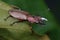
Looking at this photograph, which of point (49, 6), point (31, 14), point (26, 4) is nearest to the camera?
point (31, 14)

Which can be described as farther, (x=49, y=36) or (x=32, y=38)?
(x=49, y=36)

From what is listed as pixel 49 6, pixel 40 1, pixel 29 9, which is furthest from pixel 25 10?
pixel 49 6

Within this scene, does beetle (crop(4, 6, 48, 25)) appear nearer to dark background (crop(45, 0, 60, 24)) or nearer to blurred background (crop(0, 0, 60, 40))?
blurred background (crop(0, 0, 60, 40))

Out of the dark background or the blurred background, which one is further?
the dark background

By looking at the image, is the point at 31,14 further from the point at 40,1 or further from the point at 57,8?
the point at 57,8

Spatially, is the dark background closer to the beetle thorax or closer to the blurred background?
the blurred background

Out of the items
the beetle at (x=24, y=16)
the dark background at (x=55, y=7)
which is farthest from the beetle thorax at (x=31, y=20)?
the dark background at (x=55, y=7)

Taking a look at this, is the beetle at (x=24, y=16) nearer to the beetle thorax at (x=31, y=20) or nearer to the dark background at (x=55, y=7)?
the beetle thorax at (x=31, y=20)

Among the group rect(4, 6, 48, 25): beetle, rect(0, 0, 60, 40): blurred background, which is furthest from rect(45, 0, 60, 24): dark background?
rect(4, 6, 48, 25): beetle

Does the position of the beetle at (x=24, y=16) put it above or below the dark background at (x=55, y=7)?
below

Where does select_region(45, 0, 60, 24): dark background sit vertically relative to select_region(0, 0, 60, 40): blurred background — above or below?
above

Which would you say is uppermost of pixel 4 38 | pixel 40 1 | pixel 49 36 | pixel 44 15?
pixel 40 1
